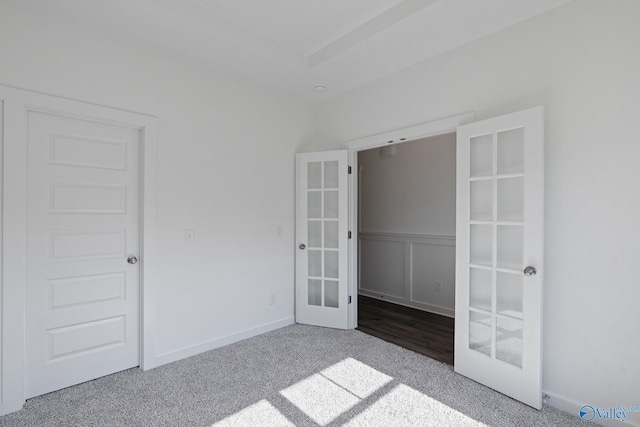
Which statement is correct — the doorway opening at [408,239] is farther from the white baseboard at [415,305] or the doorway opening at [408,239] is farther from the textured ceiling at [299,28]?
the textured ceiling at [299,28]

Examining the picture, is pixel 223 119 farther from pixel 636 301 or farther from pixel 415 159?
pixel 636 301

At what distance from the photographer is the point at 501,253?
227 cm

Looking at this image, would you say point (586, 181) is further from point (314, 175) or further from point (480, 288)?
point (314, 175)

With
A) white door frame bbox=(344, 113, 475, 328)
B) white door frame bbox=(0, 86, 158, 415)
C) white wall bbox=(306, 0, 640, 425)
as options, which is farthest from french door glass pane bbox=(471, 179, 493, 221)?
white door frame bbox=(0, 86, 158, 415)

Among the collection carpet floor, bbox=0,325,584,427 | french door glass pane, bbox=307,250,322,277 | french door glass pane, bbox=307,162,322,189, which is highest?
french door glass pane, bbox=307,162,322,189

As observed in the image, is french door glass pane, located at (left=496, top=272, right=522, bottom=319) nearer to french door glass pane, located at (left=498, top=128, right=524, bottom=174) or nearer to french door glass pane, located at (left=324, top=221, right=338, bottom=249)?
french door glass pane, located at (left=498, top=128, right=524, bottom=174)

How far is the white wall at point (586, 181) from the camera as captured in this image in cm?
183

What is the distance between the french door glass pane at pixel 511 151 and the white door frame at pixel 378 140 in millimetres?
349

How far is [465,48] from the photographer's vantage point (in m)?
2.56

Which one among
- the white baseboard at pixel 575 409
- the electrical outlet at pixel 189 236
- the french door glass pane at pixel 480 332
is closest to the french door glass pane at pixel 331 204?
the electrical outlet at pixel 189 236

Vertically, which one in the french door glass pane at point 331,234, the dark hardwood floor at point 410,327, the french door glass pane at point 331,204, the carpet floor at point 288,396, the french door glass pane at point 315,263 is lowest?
the dark hardwood floor at point 410,327

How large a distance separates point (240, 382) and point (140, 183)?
5.72 feet

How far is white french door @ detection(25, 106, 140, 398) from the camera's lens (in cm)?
220

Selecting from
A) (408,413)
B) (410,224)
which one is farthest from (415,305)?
(408,413)
